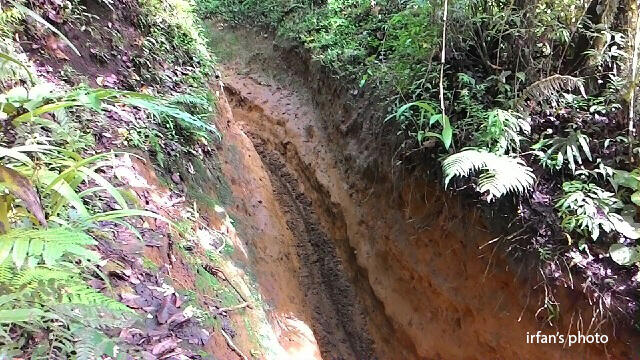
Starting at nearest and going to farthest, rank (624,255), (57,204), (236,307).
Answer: (57,204), (236,307), (624,255)

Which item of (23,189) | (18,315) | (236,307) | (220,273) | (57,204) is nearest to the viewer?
(18,315)

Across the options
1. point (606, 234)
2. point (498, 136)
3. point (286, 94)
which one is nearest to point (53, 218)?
point (498, 136)

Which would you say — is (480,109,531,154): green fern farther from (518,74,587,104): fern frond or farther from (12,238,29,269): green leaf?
(12,238,29,269): green leaf

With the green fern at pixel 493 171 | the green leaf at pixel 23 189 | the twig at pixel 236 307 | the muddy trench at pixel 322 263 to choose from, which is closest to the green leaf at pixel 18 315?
the green leaf at pixel 23 189

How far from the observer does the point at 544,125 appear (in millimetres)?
4125

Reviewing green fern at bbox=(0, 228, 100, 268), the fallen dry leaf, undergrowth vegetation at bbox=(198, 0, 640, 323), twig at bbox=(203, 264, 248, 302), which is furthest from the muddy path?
green fern at bbox=(0, 228, 100, 268)

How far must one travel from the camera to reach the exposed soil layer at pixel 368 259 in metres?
4.05

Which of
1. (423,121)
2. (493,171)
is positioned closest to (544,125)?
(493,171)

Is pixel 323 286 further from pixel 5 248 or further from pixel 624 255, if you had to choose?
pixel 5 248

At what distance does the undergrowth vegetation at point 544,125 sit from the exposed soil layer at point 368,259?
297 millimetres

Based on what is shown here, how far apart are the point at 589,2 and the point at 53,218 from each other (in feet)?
14.2

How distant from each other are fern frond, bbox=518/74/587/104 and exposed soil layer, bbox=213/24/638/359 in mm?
1124

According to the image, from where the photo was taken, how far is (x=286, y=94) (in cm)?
744

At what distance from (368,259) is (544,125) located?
233 cm
